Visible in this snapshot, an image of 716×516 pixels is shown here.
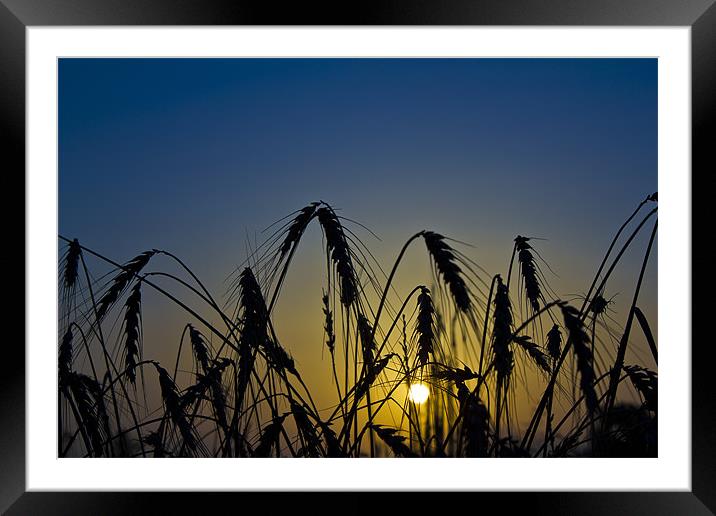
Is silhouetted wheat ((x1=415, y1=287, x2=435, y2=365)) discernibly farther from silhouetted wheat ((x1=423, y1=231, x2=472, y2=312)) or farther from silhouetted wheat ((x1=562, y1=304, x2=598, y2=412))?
silhouetted wheat ((x1=562, y1=304, x2=598, y2=412))

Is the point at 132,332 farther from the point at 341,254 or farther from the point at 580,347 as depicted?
the point at 580,347

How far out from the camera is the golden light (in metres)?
1.74

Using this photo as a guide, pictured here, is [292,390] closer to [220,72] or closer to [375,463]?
[375,463]

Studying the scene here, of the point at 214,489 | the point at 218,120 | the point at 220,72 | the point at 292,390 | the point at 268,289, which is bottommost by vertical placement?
the point at 214,489

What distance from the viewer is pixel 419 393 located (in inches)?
69.4

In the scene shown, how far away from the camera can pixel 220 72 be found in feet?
7.30

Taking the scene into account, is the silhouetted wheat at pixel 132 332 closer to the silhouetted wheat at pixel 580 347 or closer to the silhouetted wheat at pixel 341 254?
the silhouetted wheat at pixel 341 254

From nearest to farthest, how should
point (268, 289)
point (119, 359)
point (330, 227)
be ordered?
1. point (330, 227)
2. point (268, 289)
3. point (119, 359)

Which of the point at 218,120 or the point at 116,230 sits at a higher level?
the point at 218,120

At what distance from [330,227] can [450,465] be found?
613 mm

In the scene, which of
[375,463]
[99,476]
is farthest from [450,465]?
[99,476]
